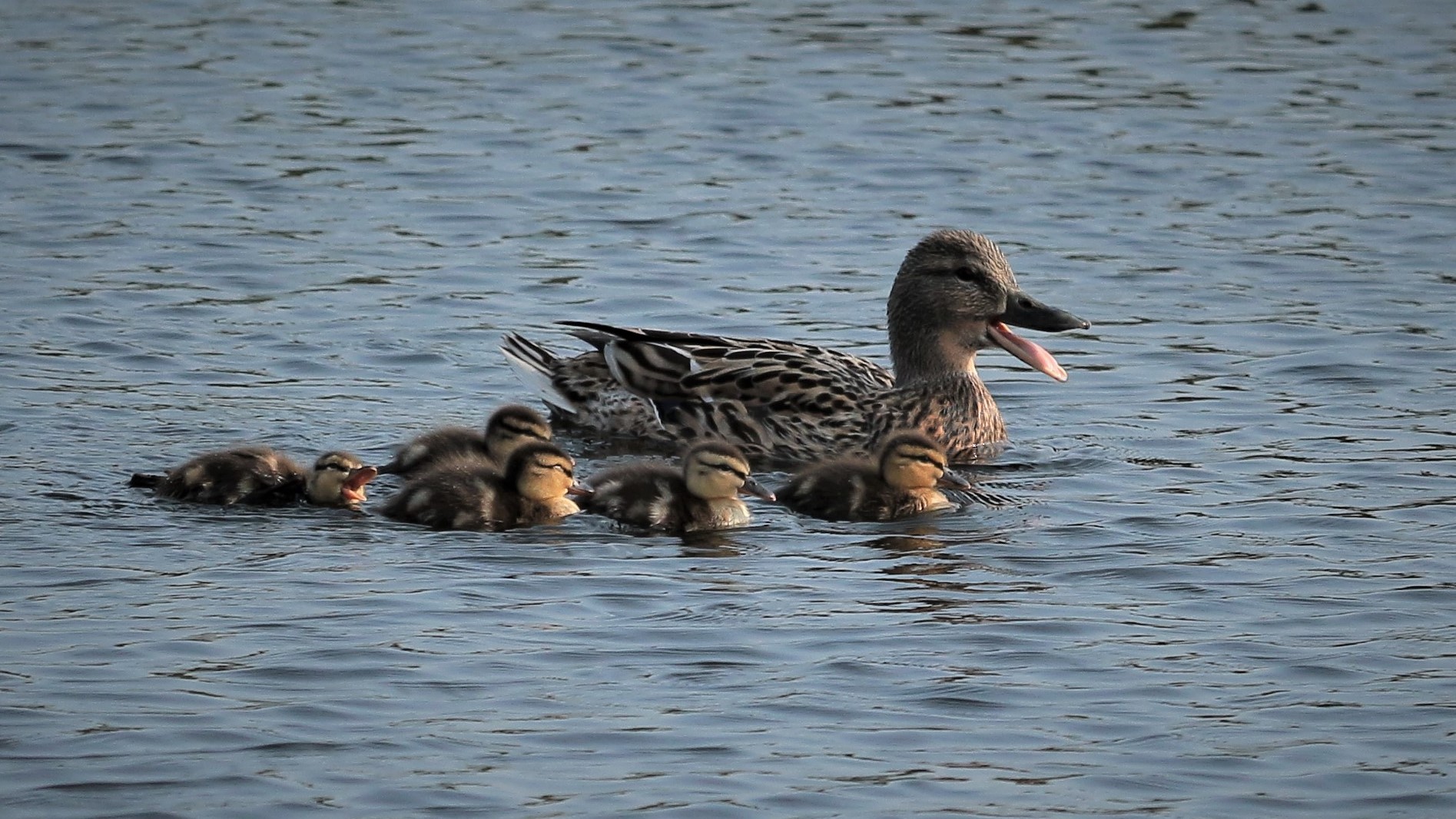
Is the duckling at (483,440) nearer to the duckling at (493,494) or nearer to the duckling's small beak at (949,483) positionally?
the duckling at (493,494)

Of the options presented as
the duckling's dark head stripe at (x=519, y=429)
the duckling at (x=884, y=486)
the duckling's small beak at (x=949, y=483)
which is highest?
the duckling's dark head stripe at (x=519, y=429)

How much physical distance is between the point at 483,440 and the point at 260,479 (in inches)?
38.5

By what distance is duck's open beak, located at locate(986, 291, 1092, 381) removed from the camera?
34.3 ft

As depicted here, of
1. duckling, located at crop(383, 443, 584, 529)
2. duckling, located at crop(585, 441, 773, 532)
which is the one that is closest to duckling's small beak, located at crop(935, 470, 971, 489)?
duckling, located at crop(585, 441, 773, 532)

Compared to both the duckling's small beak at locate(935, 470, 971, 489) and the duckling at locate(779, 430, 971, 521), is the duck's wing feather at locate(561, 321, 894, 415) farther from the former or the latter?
the duckling at locate(779, 430, 971, 521)

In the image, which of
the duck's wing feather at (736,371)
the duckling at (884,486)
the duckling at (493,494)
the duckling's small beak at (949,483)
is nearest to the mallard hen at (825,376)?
the duck's wing feather at (736,371)

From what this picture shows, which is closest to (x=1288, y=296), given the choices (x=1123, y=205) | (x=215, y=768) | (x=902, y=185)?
(x=1123, y=205)

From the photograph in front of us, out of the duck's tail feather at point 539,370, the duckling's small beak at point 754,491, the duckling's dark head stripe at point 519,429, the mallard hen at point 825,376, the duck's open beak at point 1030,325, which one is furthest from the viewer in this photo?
the duck's tail feather at point 539,370

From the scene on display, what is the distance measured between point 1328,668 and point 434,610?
2.74m

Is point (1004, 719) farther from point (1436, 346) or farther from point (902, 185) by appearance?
point (902, 185)

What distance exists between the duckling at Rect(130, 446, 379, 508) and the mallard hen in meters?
1.89

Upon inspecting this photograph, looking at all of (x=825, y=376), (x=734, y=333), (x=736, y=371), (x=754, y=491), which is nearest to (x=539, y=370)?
(x=736, y=371)

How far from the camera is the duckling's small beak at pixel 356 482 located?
860 centimetres

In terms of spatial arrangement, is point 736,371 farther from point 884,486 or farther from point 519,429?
point 884,486
